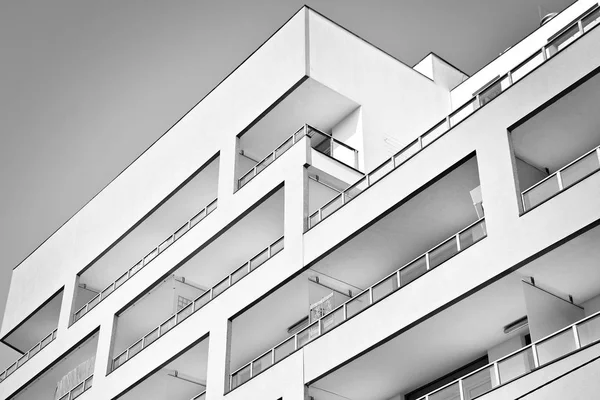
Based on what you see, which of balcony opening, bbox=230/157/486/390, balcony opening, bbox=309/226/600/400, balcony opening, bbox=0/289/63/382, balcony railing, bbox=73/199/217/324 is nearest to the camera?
balcony opening, bbox=309/226/600/400

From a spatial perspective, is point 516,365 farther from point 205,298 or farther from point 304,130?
point 205,298

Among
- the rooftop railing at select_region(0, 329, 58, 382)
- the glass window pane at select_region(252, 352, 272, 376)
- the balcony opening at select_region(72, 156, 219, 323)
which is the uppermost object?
the balcony opening at select_region(72, 156, 219, 323)

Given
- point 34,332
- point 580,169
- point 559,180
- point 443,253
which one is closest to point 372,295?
point 443,253

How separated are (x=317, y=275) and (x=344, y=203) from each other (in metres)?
2.39

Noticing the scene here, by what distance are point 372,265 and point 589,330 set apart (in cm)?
934

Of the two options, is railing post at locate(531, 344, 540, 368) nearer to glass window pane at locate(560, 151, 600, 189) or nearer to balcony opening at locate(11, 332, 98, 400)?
glass window pane at locate(560, 151, 600, 189)

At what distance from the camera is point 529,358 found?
19.4 m

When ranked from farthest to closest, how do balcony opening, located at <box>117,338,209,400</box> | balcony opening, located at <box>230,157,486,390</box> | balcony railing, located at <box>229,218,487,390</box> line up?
balcony opening, located at <box>117,338,209,400</box>, balcony opening, located at <box>230,157,486,390</box>, balcony railing, located at <box>229,218,487,390</box>

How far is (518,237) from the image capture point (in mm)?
20828

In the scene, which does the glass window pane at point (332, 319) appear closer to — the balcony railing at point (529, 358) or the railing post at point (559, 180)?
the balcony railing at point (529, 358)

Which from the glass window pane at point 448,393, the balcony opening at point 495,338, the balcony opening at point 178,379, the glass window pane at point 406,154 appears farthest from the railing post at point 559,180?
the balcony opening at point 178,379

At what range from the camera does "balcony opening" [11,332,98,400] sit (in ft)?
118

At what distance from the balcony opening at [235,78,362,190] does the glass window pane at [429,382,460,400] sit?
10473 millimetres

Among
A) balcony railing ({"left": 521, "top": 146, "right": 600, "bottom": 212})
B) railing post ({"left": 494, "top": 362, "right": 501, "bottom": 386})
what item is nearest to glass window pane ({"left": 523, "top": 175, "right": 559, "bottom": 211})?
balcony railing ({"left": 521, "top": 146, "right": 600, "bottom": 212})
